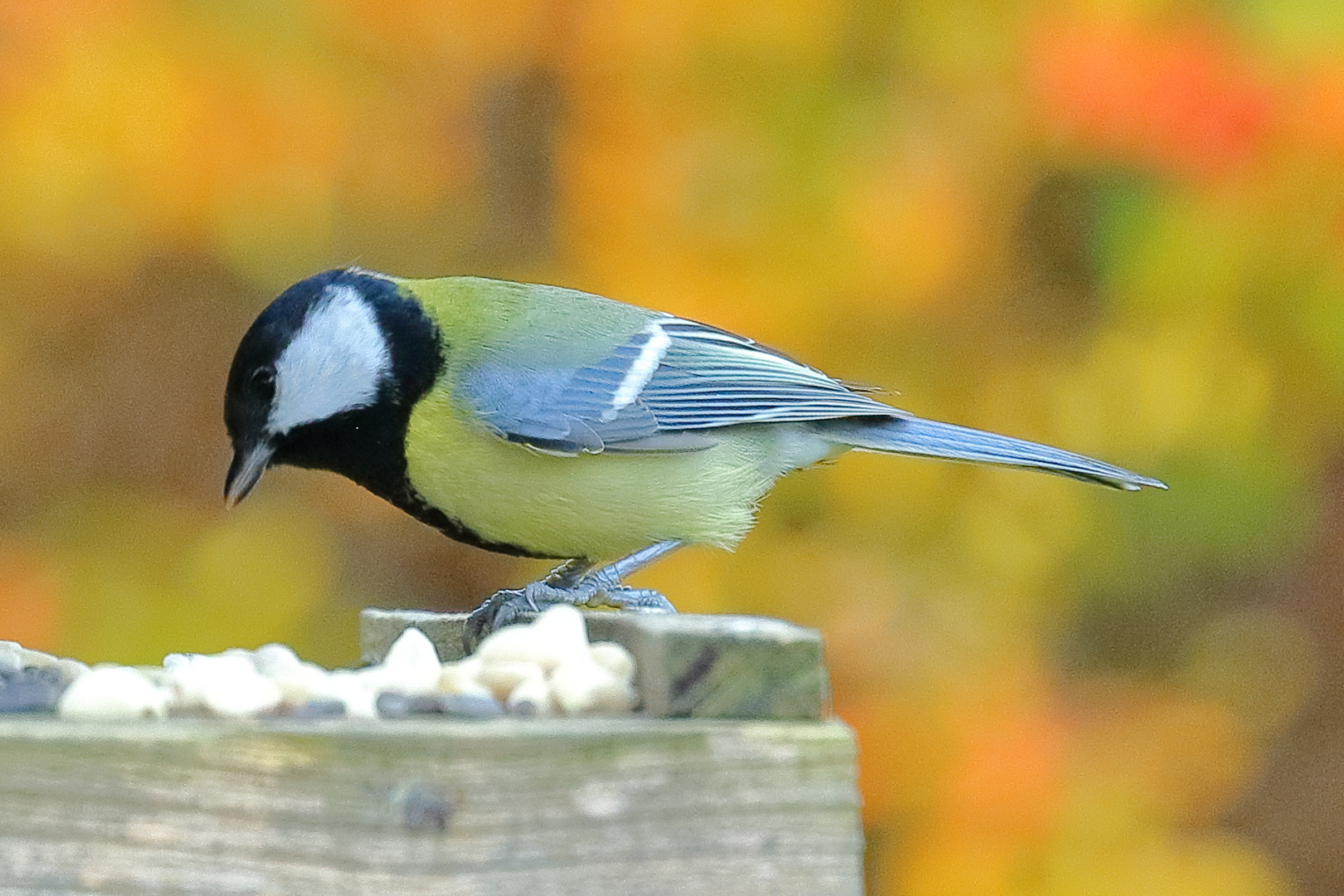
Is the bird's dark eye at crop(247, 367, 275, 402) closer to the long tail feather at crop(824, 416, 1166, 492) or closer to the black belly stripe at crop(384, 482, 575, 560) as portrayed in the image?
the black belly stripe at crop(384, 482, 575, 560)

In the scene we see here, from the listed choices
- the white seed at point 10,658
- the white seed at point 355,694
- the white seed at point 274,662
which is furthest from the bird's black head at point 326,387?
the white seed at point 355,694

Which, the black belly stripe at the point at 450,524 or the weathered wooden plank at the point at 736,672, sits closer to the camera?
the weathered wooden plank at the point at 736,672

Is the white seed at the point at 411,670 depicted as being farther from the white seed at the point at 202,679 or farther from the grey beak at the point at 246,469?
the grey beak at the point at 246,469

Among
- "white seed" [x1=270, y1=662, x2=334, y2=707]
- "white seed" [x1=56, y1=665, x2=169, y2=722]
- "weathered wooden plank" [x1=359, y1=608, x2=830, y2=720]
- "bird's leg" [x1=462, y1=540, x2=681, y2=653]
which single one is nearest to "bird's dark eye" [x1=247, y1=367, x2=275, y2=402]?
Result: "bird's leg" [x1=462, y1=540, x2=681, y2=653]

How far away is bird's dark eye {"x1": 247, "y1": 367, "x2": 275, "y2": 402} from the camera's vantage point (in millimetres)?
2422

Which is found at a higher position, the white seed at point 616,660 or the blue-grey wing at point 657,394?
the blue-grey wing at point 657,394

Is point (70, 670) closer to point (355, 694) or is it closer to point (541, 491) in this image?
point (355, 694)

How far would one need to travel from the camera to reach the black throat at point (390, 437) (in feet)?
8.14

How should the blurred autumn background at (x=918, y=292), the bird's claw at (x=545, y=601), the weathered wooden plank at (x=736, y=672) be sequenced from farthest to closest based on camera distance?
the blurred autumn background at (x=918, y=292) → the bird's claw at (x=545, y=601) → the weathered wooden plank at (x=736, y=672)

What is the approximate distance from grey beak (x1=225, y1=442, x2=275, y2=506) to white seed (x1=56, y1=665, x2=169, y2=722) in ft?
3.54

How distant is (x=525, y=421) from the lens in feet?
8.07

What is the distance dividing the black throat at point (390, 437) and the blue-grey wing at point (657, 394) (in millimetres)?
84

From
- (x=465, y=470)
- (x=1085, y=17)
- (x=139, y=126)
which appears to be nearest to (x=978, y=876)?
(x=465, y=470)

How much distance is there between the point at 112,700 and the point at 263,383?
1.13m
